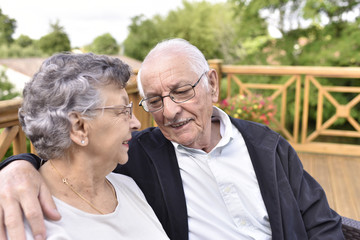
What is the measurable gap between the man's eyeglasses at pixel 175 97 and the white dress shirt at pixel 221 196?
0.20 m

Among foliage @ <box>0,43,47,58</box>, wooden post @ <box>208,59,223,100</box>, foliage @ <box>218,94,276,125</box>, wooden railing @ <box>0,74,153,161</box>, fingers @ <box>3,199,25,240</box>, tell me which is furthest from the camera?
foliage @ <box>0,43,47,58</box>

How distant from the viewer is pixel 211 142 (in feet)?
5.93

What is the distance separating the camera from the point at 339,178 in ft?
12.6

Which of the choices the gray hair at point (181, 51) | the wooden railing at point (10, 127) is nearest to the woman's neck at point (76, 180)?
the wooden railing at point (10, 127)

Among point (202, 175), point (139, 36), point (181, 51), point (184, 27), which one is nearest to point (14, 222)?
point (202, 175)

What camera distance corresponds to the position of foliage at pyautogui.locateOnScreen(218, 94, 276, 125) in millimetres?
4559

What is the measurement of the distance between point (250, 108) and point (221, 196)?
3.09 meters

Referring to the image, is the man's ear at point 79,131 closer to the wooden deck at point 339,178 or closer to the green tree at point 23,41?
the wooden deck at point 339,178

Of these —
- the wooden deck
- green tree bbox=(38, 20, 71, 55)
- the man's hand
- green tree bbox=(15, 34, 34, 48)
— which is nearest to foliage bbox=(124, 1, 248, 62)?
green tree bbox=(38, 20, 71, 55)

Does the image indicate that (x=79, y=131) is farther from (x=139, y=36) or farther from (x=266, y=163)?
(x=139, y=36)

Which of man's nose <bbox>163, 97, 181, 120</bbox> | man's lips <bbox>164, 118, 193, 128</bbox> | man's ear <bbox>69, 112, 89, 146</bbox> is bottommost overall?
man's lips <bbox>164, 118, 193, 128</bbox>

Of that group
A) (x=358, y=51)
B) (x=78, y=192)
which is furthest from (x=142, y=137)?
(x=358, y=51)

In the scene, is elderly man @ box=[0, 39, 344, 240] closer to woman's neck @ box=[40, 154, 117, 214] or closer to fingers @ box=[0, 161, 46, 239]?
woman's neck @ box=[40, 154, 117, 214]

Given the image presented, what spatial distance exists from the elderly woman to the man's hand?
4cm
